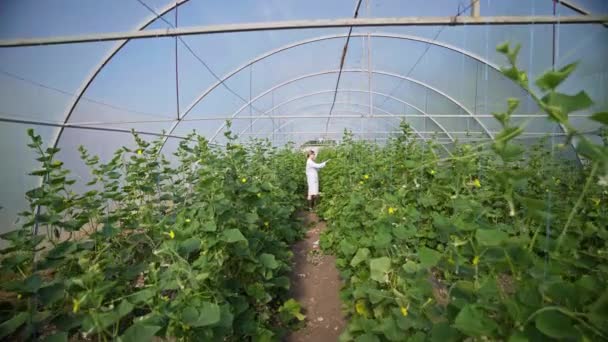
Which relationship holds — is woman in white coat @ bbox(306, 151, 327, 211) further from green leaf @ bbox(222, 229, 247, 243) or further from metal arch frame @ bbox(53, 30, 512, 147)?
green leaf @ bbox(222, 229, 247, 243)

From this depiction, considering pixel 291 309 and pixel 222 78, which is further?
pixel 222 78

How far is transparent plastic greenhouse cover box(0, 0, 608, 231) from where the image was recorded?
3.13 meters

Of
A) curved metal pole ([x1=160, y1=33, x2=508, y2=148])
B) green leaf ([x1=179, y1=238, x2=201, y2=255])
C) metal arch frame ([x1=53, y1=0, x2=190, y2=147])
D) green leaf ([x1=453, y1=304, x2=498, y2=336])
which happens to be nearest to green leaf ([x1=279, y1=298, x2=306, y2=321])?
green leaf ([x1=179, y1=238, x2=201, y2=255])

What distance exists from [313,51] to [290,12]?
1.90m

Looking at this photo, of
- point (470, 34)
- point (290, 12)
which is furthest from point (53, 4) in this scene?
point (470, 34)

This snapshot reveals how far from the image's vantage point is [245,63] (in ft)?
21.6

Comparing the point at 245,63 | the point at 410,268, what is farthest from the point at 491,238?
the point at 245,63

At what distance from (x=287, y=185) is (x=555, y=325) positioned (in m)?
5.19

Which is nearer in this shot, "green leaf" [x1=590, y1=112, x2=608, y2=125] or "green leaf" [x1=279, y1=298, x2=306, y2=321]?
"green leaf" [x1=590, y1=112, x2=608, y2=125]

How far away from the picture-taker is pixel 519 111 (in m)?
6.25

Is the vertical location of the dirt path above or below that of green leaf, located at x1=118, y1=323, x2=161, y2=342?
below

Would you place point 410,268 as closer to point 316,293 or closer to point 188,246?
point 188,246

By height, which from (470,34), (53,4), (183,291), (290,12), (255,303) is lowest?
(255,303)

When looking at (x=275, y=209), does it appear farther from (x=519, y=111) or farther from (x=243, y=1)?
(x=519, y=111)
